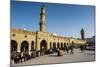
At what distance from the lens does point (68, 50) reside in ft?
10.4

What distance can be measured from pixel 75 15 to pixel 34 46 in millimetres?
732

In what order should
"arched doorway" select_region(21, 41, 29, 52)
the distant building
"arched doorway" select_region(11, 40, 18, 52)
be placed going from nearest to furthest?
"arched doorway" select_region(11, 40, 18, 52) < "arched doorway" select_region(21, 41, 29, 52) < the distant building

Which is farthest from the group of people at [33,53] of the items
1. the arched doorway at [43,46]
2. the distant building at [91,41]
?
the distant building at [91,41]

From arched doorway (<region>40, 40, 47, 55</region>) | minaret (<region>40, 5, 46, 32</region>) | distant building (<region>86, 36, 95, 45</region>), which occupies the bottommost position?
arched doorway (<region>40, 40, 47, 55</region>)

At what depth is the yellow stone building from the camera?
278 centimetres

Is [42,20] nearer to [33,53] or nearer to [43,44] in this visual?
[43,44]

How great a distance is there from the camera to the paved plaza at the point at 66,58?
2.93 meters

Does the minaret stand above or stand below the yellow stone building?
above

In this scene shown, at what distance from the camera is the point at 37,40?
2.97m

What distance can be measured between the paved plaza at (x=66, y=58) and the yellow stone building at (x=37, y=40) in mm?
134

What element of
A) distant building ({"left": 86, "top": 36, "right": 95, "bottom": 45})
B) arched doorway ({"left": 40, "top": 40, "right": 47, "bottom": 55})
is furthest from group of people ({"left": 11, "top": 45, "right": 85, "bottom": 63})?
distant building ({"left": 86, "top": 36, "right": 95, "bottom": 45})

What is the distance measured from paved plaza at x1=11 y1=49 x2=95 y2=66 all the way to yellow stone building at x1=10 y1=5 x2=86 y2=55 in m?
0.13

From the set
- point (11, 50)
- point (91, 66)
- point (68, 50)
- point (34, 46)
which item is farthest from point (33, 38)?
point (91, 66)

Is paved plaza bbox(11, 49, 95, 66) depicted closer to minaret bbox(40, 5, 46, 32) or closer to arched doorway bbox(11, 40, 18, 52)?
arched doorway bbox(11, 40, 18, 52)
